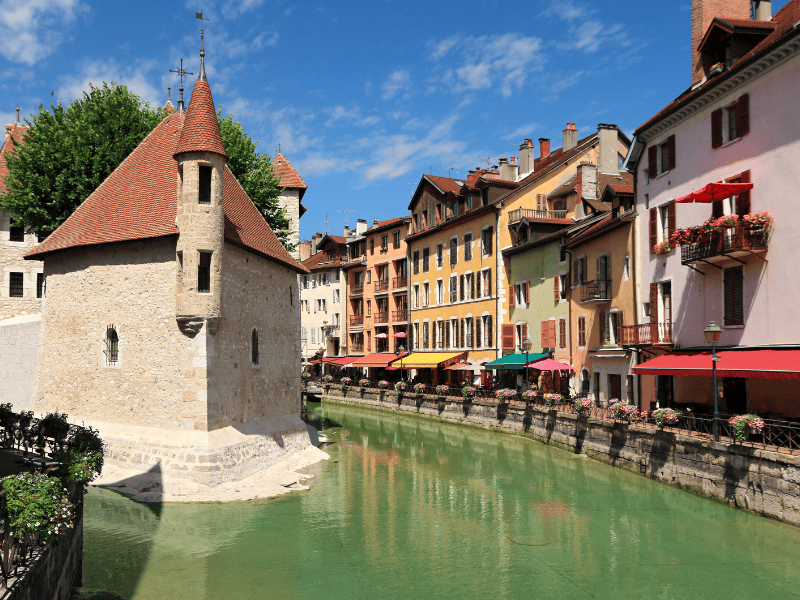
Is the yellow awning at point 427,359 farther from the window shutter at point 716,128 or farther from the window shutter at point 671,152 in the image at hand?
the window shutter at point 716,128

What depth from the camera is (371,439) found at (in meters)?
32.8

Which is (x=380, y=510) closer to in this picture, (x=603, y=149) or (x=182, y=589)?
(x=182, y=589)

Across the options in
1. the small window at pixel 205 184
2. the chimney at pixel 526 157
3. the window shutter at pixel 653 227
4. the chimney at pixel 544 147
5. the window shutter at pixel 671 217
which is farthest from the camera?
the chimney at pixel 544 147

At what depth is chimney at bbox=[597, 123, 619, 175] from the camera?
3769cm

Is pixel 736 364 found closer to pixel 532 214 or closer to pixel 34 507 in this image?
pixel 34 507

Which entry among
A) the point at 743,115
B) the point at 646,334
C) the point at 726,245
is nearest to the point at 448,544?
the point at 726,245

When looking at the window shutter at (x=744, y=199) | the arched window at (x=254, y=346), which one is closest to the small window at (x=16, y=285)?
the arched window at (x=254, y=346)

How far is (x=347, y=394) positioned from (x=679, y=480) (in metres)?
34.1

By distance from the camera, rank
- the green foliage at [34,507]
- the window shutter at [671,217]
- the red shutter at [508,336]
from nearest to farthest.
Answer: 1. the green foliage at [34,507]
2. the window shutter at [671,217]
3. the red shutter at [508,336]

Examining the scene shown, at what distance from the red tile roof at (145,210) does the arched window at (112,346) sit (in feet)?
9.37

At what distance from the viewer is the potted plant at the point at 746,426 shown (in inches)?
651

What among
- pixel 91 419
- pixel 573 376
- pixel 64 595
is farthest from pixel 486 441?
pixel 64 595

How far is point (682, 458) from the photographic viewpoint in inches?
771

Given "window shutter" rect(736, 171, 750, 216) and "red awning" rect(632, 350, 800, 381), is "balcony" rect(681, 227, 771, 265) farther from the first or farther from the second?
"red awning" rect(632, 350, 800, 381)
